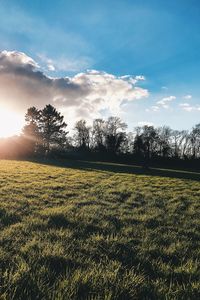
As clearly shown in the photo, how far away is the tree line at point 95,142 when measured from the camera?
6488 centimetres

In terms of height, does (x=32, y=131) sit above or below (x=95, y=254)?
above

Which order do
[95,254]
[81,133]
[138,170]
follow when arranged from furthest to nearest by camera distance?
[81,133]
[138,170]
[95,254]

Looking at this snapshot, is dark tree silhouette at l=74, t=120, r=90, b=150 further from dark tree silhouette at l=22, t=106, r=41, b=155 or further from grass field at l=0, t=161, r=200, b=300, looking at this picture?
grass field at l=0, t=161, r=200, b=300

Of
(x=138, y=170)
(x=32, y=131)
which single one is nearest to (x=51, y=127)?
(x=32, y=131)

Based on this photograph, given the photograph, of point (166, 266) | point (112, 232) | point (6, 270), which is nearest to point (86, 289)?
point (6, 270)

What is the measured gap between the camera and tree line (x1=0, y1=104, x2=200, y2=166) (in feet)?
213

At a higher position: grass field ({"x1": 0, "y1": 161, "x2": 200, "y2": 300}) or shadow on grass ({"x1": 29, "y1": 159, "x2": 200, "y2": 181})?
shadow on grass ({"x1": 29, "y1": 159, "x2": 200, "y2": 181})

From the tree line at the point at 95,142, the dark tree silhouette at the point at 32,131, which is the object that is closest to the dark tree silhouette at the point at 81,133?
the tree line at the point at 95,142

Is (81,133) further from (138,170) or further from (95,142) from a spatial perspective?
(138,170)

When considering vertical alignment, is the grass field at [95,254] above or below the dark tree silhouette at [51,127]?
below

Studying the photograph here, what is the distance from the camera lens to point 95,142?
10644 cm

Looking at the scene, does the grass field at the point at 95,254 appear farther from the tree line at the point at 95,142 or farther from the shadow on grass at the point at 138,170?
the tree line at the point at 95,142

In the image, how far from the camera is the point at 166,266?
489 cm

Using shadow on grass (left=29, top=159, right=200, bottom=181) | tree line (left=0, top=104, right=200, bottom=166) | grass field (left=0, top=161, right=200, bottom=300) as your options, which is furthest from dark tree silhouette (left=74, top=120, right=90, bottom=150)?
grass field (left=0, top=161, right=200, bottom=300)
